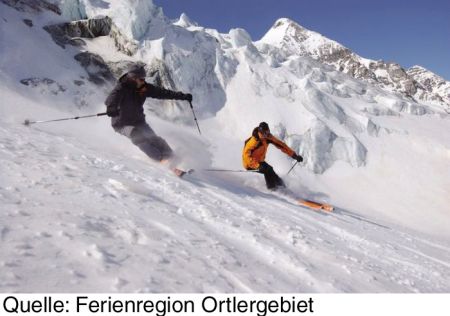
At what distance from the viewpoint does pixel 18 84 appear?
15.6 meters

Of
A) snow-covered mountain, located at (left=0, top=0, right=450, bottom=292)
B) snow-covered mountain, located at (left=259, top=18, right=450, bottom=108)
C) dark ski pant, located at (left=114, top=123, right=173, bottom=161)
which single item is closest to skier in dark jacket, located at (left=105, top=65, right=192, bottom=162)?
dark ski pant, located at (left=114, top=123, right=173, bottom=161)

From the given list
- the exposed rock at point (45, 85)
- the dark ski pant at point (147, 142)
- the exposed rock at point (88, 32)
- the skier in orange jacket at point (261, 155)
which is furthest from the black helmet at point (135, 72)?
the exposed rock at point (88, 32)

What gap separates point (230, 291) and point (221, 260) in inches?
22.7

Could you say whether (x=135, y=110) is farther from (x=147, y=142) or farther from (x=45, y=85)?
(x=45, y=85)

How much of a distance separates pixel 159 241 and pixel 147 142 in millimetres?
5957

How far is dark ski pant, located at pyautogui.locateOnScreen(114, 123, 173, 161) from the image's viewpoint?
9.32 meters

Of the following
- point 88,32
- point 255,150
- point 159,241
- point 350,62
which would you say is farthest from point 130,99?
point 350,62

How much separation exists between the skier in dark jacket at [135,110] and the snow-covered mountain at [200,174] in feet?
1.57

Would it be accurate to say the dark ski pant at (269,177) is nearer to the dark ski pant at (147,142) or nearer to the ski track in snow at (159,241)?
the dark ski pant at (147,142)

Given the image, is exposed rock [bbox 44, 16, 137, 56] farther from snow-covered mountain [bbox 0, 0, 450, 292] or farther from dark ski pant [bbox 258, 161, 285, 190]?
dark ski pant [bbox 258, 161, 285, 190]

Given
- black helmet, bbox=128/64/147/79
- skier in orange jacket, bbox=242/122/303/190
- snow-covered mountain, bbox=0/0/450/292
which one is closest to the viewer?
snow-covered mountain, bbox=0/0/450/292

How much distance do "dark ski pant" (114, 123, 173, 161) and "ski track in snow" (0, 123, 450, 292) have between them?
2.15 m

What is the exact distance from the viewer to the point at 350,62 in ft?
427

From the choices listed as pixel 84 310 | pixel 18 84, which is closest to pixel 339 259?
pixel 84 310
